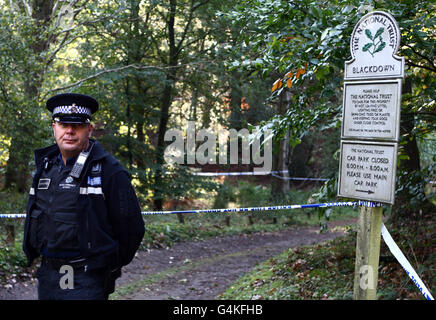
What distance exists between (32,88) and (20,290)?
5.07 m

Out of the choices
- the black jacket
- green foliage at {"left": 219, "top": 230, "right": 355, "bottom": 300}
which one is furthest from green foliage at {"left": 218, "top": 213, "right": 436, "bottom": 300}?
the black jacket

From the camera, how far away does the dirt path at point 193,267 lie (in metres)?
8.81

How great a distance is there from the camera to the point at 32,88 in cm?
1130

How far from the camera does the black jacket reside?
3.69 m

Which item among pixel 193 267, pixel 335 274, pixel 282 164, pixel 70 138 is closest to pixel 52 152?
pixel 70 138

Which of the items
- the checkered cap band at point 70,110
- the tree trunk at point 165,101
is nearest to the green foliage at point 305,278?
the checkered cap band at point 70,110

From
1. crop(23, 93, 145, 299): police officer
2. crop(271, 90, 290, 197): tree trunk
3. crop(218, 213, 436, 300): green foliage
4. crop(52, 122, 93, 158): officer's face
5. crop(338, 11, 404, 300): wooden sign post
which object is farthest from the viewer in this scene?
crop(271, 90, 290, 197): tree trunk

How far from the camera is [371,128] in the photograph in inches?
157

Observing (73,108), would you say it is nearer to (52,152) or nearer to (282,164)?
(52,152)

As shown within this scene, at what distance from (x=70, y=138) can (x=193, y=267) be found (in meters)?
8.23

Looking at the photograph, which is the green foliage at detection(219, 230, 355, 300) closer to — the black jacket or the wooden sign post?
the wooden sign post

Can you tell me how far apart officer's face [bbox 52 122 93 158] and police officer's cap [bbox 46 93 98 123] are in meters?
0.05

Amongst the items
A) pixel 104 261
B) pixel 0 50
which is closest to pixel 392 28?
pixel 104 261

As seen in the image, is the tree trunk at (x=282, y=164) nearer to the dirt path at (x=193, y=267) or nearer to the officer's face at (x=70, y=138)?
the dirt path at (x=193, y=267)
